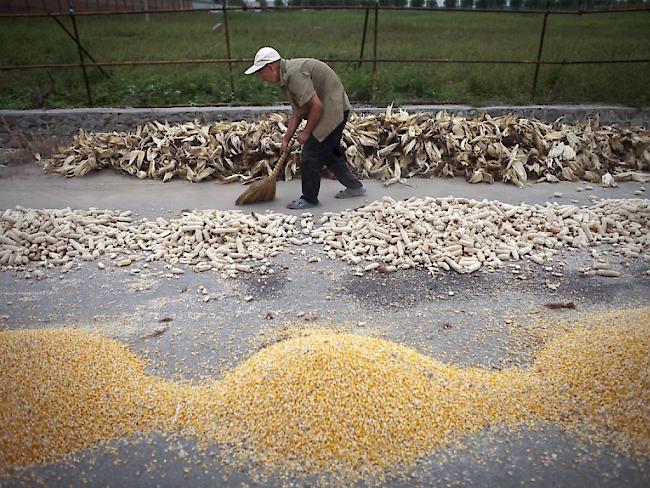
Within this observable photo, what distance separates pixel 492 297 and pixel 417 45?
11220 millimetres

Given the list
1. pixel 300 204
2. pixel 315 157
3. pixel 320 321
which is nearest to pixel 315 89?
pixel 315 157

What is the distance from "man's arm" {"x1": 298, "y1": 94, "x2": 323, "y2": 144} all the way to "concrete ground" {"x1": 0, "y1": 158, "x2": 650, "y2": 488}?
1089 mm

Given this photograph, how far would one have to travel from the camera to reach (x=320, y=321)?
9.87 feet

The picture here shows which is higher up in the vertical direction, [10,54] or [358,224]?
[10,54]

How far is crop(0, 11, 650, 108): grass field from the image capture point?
7969 mm

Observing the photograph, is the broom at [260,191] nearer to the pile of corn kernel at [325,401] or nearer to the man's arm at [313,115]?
the man's arm at [313,115]

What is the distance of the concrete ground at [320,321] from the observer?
1.93 metres

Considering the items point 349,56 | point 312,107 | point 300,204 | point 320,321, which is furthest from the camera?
point 349,56

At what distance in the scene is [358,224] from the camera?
413 centimetres

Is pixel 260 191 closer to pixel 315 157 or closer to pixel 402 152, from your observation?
pixel 315 157

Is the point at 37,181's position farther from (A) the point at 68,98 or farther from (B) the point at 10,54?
(B) the point at 10,54

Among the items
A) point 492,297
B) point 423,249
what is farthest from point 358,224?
point 492,297

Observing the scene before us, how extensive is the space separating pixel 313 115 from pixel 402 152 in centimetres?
190

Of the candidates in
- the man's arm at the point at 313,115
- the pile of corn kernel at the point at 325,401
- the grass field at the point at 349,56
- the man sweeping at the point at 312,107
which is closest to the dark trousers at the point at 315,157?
the man sweeping at the point at 312,107
